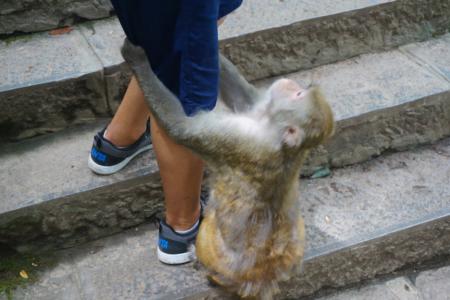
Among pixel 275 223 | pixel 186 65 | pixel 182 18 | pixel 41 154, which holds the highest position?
pixel 182 18

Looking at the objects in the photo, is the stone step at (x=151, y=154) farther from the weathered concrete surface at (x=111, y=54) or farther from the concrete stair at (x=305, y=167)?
the weathered concrete surface at (x=111, y=54)

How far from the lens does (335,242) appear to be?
9.88 ft

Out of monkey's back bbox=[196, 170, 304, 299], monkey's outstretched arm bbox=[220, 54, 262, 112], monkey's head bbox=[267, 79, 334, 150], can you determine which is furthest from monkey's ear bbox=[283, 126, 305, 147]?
monkey's outstretched arm bbox=[220, 54, 262, 112]

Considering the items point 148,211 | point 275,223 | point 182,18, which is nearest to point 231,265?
point 275,223

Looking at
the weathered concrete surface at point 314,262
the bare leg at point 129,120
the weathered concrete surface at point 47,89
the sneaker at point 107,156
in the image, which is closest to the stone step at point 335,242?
the weathered concrete surface at point 314,262

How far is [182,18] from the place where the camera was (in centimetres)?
214

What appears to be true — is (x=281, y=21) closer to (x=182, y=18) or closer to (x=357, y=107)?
(x=357, y=107)

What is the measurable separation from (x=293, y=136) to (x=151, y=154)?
101cm

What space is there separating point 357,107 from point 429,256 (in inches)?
31.2

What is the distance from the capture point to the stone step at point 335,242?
9.23ft

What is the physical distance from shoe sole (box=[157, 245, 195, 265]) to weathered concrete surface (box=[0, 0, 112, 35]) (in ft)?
4.33

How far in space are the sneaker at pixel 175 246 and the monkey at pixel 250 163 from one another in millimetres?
212

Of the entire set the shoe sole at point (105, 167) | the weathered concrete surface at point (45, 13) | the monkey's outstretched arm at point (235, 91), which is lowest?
the shoe sole at point (105, 167)

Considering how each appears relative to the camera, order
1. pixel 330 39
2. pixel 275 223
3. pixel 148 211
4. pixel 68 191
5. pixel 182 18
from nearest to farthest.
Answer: pixel 182 18 → pixel 275 223 → pixel 68 191 → pixel 148 211 → pixel 330 39
